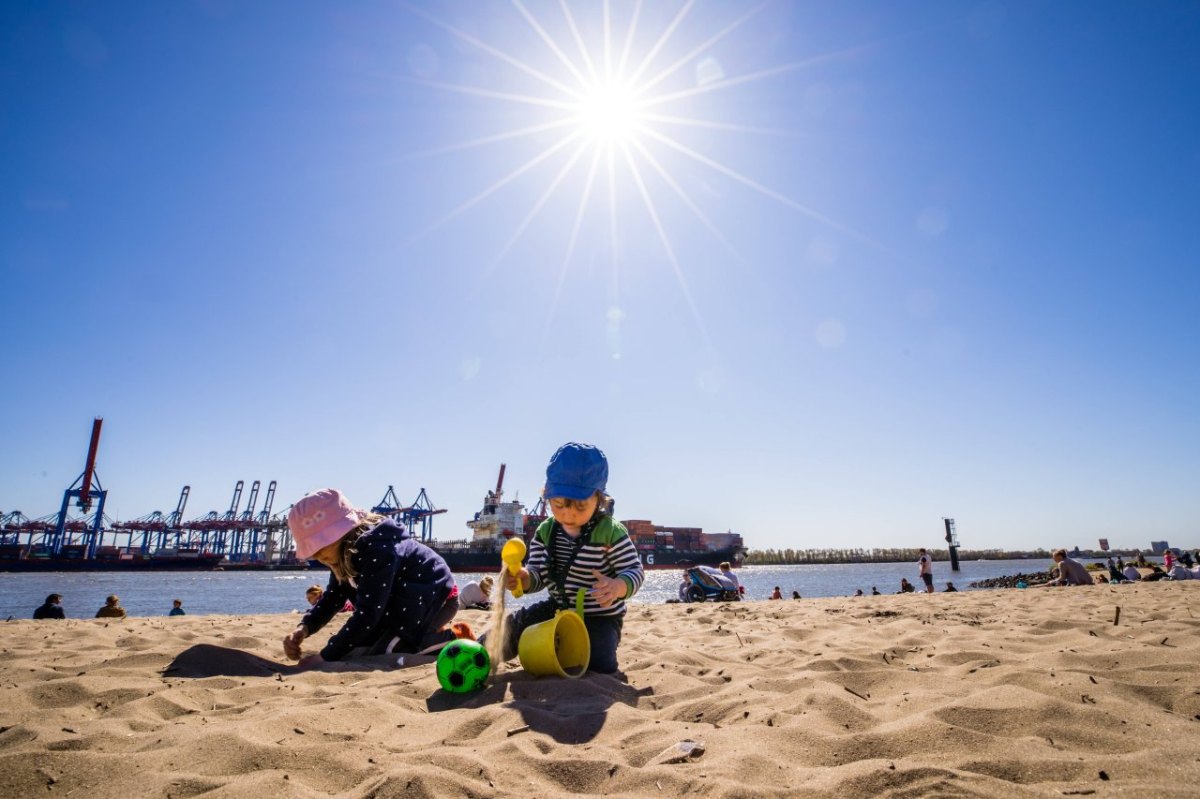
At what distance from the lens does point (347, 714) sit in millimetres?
2176

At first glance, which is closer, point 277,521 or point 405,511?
point 405,511

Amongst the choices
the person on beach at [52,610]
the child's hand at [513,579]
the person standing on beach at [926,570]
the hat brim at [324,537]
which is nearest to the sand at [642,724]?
the child's hand at [513,579]

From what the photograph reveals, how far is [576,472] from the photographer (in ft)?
10.5

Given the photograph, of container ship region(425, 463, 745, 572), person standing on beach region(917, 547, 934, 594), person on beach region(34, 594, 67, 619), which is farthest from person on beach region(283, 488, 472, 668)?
container ship region(425, 463, 745, 572)

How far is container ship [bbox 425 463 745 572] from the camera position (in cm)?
5472

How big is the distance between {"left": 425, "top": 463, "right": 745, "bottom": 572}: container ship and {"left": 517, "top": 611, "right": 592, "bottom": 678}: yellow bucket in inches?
1985

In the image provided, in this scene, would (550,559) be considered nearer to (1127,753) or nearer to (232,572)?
(1127,753)

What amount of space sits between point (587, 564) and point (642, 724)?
138 centimetres

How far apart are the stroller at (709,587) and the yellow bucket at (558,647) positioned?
8.12m

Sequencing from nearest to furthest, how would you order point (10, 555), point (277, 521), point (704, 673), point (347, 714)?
point (347, 714) < point (704, 673) < point (10, 555) < point (277, 521)

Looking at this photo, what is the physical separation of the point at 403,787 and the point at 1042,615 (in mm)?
5512

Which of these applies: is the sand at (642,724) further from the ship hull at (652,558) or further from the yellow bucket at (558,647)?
the ship hull at (652,558)

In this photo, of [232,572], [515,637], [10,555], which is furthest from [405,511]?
[515,637]

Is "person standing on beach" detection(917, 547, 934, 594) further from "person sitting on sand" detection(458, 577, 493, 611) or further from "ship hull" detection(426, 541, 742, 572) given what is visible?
"ship hull" detection(426, 541, 742, 572)
